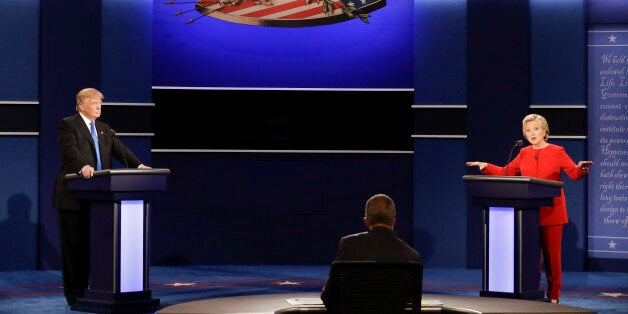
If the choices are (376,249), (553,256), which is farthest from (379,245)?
(553,256)

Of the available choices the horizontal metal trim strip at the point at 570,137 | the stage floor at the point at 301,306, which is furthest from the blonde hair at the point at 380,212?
the horizontal metal trim strip at the point at 570,137

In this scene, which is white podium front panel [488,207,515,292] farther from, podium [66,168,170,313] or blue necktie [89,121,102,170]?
blue necktie [89,121,102,170]

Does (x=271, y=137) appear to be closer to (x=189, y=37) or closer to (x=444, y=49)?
(x=189, y=37)

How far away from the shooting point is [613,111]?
883 centimetres

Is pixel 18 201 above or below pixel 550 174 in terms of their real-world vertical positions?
below

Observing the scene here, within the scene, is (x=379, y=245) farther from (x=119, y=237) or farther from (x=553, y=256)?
(x=553, y=256)

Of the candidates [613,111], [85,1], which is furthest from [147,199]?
[613,111]

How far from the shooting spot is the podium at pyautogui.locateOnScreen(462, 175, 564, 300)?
6.27 metres

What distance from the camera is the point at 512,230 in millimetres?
6352

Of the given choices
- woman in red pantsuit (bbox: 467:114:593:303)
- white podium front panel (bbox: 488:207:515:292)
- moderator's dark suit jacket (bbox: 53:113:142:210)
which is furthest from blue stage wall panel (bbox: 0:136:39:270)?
woman in red pantsuit (bbox: 467:114:593:303)

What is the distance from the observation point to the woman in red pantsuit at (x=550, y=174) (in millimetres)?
6547

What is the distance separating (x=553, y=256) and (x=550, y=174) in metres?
0.57

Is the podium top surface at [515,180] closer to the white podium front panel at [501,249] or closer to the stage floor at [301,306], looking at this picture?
the white podium front panel at [501,249]

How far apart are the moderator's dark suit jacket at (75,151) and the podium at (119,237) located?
164 millimetres
